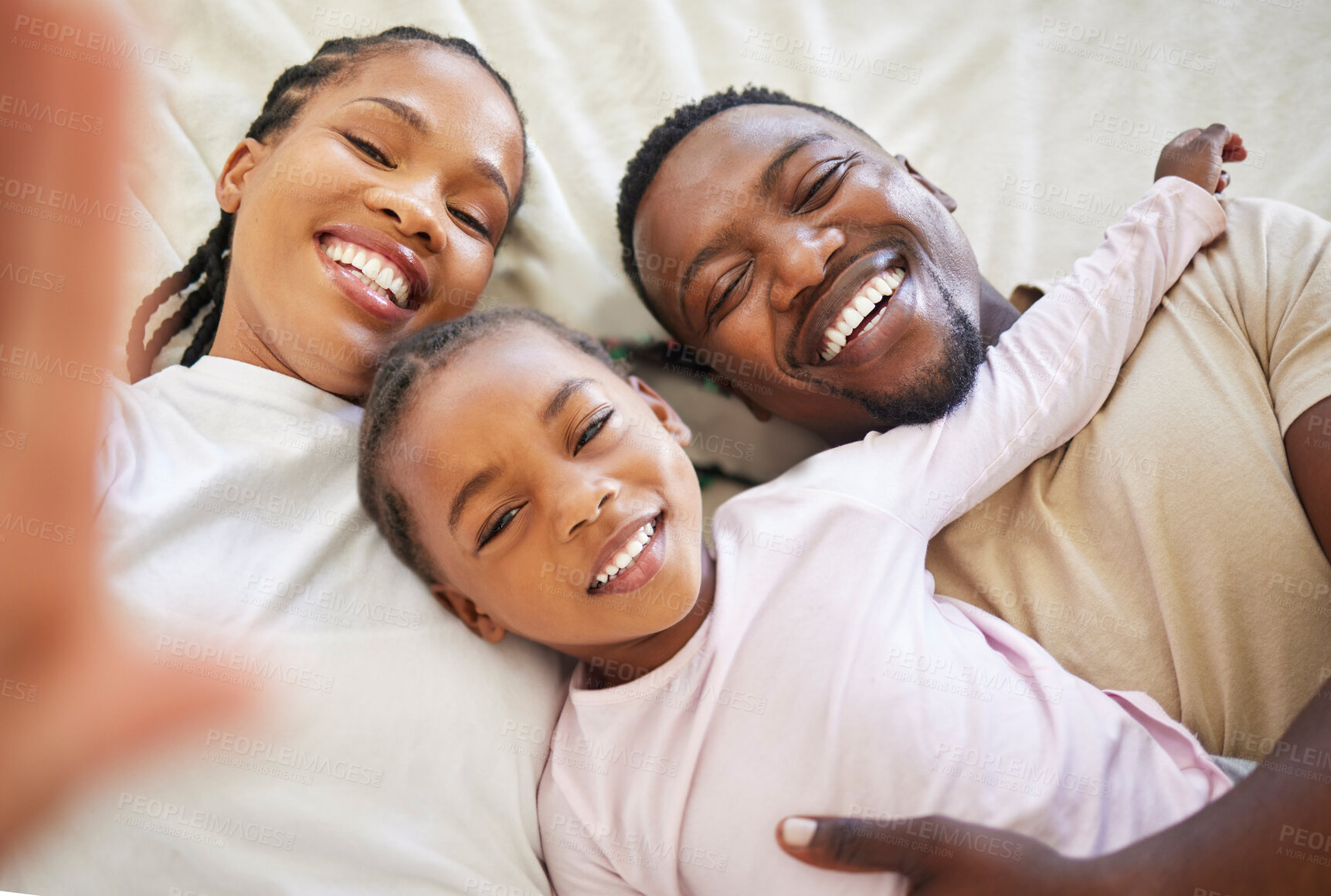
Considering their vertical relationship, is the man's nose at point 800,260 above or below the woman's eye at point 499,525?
above

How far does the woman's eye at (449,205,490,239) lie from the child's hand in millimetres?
1217

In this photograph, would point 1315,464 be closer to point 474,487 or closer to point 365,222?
point 474,487

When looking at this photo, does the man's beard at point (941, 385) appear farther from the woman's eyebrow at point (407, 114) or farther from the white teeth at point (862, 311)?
the woman's eyebrow at point (407, 114)

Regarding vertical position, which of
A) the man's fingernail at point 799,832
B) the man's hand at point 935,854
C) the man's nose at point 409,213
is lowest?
the man's fingernail at point 799,832

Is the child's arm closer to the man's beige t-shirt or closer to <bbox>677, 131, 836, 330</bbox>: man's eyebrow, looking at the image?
the man's beige t-shirt

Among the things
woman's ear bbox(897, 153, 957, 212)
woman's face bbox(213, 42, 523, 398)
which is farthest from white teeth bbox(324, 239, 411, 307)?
woman's ear bbox(897, 153, 957, 212)

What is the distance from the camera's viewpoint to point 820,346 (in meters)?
1.37

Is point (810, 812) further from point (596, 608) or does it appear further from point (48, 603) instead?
point (48, 603)

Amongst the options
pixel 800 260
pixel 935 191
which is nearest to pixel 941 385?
pixel 800 260

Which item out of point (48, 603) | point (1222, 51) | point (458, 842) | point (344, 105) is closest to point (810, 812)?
point (458, 842)

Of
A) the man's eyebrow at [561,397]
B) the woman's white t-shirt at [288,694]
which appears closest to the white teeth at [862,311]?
the man's eyebrow at [561,397]

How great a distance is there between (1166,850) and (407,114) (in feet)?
4.69

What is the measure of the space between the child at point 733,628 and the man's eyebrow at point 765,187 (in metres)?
0.23

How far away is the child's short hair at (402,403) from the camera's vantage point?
1246 millimetres
